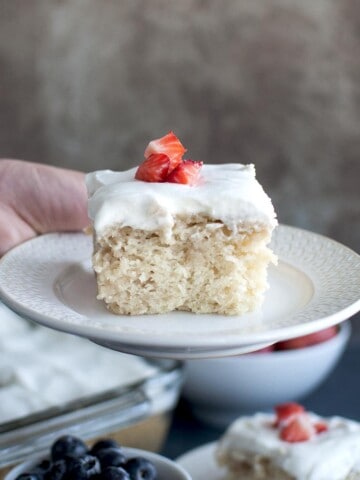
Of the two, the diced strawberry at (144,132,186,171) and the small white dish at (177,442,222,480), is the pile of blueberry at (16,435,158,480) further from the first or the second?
the diced strawberry at (144,132,186,171)

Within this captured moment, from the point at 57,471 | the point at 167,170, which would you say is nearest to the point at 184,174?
the point at 167,170

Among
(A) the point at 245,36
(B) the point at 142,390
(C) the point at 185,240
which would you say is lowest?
(B) the point at 142,390

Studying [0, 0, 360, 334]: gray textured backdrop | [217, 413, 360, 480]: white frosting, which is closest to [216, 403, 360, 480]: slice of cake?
[217, 413, 360, 480]: white frosting

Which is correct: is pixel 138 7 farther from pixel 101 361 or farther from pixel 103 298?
pixel 103 298

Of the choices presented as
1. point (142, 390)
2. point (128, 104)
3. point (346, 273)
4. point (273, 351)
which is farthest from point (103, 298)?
point (128, 104)

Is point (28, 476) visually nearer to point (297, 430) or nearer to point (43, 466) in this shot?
point (43, 466)

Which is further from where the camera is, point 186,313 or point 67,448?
point 67,448
